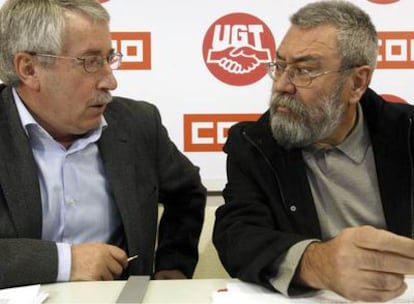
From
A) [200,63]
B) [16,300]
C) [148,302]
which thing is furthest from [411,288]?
[200,63]

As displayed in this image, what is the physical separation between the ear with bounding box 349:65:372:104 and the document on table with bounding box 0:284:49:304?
0.97 m

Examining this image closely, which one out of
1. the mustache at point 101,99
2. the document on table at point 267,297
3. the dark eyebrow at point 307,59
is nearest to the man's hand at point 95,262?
the document on table at point 267,297

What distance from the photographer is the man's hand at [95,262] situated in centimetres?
131

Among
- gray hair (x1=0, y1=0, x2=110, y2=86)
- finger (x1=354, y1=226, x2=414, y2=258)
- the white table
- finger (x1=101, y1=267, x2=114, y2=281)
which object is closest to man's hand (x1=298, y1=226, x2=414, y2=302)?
finger (x1=354, y1=226, x2=414, y2=258)

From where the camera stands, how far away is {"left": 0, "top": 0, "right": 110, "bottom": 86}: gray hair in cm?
156

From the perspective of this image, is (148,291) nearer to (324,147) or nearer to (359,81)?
(324,147)

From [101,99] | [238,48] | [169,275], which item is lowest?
[169,275]

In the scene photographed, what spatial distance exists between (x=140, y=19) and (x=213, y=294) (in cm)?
127

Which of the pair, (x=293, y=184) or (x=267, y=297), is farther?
(x=293, y=184)

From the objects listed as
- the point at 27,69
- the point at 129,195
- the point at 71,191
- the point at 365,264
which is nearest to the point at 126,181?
the point at 129,195

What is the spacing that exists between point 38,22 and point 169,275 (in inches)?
32.5

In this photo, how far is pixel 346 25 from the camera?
1.55m

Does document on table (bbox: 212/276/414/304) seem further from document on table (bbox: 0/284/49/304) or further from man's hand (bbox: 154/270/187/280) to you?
man's hand (bbox: 154/270/187/280)

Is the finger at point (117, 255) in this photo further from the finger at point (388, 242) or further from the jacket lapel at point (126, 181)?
the finger at point (388, 242)
